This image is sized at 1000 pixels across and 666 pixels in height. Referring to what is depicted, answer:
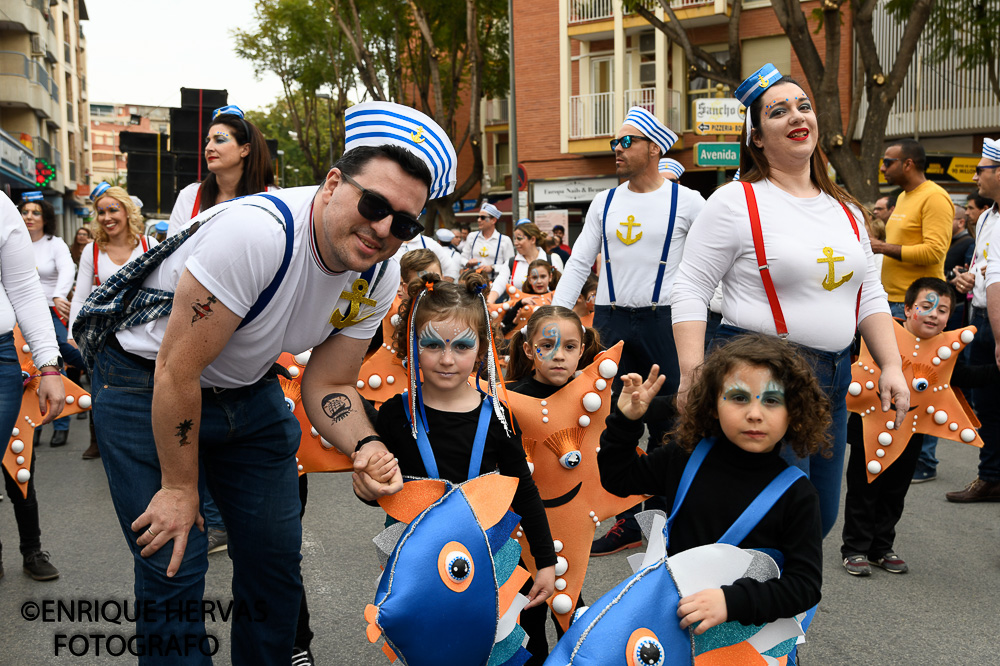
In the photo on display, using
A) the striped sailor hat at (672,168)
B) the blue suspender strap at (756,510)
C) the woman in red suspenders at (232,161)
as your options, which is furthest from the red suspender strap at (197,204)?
the striped sailor hat at (672,168)

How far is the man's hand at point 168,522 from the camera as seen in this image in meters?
2.43

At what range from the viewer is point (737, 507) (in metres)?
2.57

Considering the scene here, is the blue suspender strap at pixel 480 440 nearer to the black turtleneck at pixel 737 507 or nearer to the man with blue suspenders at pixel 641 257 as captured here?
the black turtleneck at pixel 737 507

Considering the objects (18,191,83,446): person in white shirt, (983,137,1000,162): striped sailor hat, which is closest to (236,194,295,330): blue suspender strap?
(983,137,1000,162): striped sailor hat

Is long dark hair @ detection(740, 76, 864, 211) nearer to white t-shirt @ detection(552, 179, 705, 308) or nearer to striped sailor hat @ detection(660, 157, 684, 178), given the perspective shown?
white t-shirt @ detection(552, 179, 705, 308)

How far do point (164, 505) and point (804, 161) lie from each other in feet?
7.71

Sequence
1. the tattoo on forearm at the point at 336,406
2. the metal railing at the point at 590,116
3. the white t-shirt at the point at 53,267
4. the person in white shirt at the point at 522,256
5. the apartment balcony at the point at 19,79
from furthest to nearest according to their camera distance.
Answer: the apartment balcony at the point at 19,79 → the metal railing at the point at 590,116 → the person in white shirt at the point at 522,256 → the white t-shirt at the point at 53,267 → the tattoo on forearm at the point at 336,406

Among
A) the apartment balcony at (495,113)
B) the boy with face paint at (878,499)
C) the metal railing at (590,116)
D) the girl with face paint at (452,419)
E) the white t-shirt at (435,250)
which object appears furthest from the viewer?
the apartment balcony at (495,113)

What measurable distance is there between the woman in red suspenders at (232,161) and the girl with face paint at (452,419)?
1.93 m

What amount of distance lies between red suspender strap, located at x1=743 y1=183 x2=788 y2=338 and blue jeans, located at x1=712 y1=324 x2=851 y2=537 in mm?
103

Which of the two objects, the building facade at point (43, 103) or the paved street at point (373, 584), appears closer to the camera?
the paved street at point (373, 584)

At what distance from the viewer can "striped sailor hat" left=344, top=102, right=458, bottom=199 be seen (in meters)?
2.52

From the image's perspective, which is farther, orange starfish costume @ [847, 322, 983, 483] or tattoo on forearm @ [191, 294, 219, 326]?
orange starfish costume @ [847, 322, 983, 483]

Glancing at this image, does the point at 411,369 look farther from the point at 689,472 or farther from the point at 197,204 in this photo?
the point at 197,204
